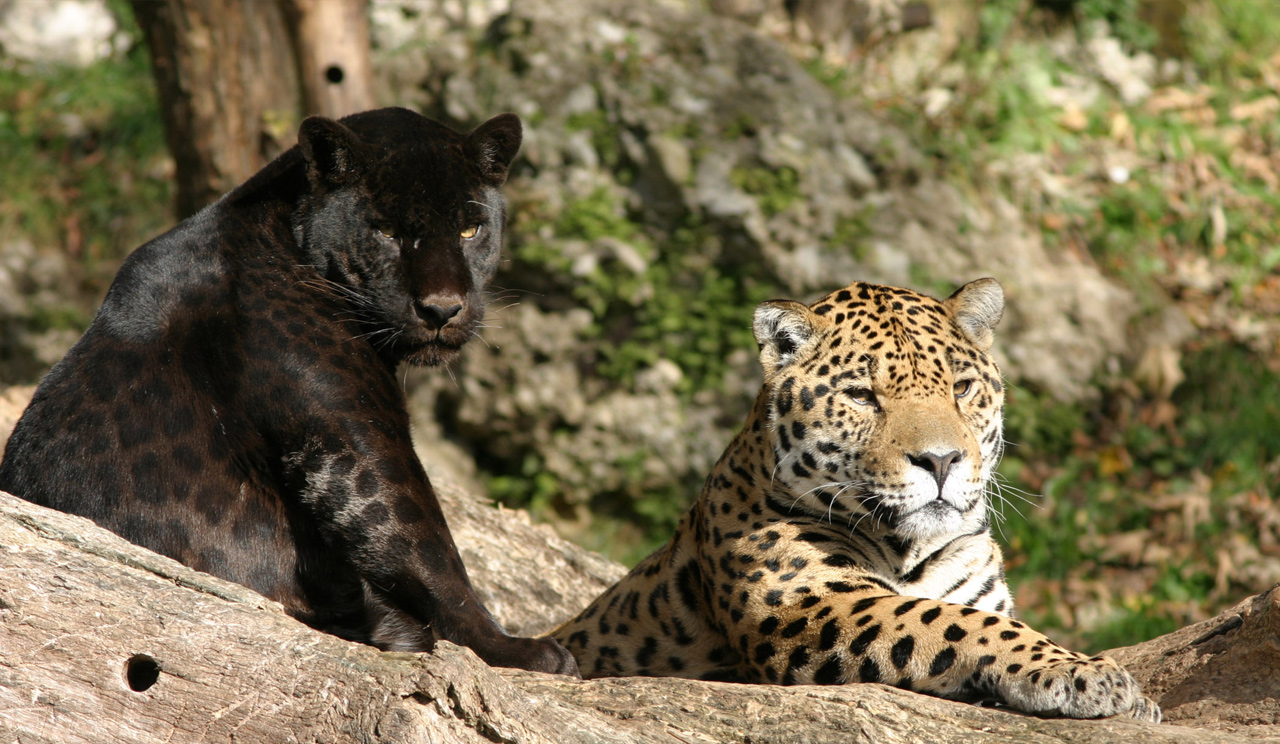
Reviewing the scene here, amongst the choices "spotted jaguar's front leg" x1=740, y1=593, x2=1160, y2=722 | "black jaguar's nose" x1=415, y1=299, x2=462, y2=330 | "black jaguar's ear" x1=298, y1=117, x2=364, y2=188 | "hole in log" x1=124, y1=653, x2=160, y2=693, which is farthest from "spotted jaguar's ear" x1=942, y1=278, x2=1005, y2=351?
"hole in log" x1=124, y1=653, x2=160, y2=693

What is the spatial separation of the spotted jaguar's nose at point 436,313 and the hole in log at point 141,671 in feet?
6.53

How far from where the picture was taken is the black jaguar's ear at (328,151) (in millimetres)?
5062

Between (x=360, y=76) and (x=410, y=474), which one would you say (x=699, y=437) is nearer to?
(x=360, y=76)

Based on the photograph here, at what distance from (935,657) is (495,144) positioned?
315 centimetres

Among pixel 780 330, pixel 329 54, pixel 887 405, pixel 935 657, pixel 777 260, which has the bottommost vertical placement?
pixel 935 657

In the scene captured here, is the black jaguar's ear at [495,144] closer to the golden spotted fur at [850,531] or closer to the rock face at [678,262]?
the golden spotted fur at [850,531]

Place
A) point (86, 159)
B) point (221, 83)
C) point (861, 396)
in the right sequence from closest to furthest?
point (861, 396) < point (221, 83) < point (86, 159)

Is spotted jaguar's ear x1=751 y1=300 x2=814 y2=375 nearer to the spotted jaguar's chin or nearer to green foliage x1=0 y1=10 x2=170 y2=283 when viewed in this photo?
the spotted jaguar's chin

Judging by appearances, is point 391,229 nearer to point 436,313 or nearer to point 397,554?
point 436,313

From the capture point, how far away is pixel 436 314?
524cm

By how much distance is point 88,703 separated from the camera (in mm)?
3674

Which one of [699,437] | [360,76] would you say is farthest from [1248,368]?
[360,76]

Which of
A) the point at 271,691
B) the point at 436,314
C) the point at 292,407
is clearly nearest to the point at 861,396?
the point at 436,314

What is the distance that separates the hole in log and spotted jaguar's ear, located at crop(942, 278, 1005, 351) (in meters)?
3.84
